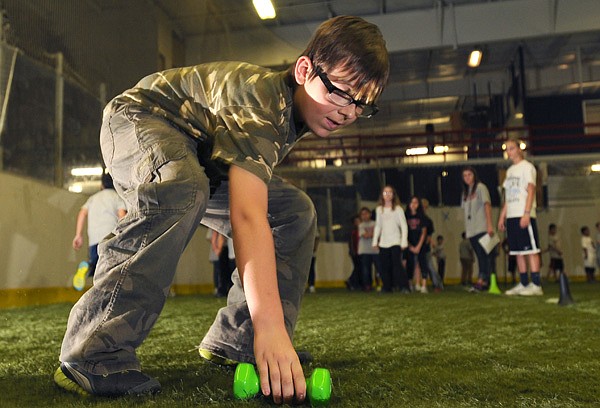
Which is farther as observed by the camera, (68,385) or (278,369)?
(68,385)

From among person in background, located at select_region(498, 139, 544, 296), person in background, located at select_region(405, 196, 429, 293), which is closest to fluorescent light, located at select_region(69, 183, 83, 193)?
person in background, located at select_region(405, 196, 429, 293)

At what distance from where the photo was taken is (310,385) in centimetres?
128

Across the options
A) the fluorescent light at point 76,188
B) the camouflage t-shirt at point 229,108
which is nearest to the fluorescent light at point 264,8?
the fluorescent light at point 76,188

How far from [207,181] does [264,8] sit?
10894 millimetres

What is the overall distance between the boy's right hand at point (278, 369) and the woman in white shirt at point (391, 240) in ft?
21.9

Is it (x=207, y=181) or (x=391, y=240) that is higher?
(x=207, y=181)

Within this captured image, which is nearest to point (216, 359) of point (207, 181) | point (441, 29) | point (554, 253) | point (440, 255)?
point (207, 181)

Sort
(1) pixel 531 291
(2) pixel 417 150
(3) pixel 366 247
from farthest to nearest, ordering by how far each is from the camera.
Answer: (2) pixel 417 150 < (3) pixel 366 247 < (1) pixel 531 291

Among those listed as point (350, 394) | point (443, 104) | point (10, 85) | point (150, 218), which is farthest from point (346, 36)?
point (443, 104)

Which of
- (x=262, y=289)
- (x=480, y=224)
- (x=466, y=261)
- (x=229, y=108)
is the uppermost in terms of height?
(x=229, y=108)

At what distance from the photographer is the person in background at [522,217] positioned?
5.81 m

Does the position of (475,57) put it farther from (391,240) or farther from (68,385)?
(68,385)

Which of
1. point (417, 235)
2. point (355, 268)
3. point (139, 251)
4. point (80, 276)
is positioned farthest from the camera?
point (355, 268)

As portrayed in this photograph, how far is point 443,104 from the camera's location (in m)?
19.1
